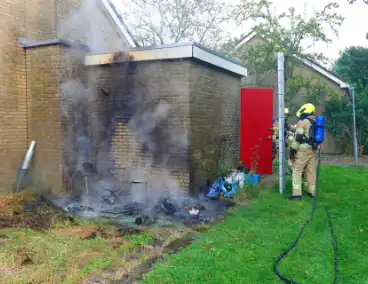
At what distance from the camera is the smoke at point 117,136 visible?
705cm

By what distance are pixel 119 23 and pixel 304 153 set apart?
7.24 m

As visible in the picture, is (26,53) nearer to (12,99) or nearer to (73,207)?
(12,99)

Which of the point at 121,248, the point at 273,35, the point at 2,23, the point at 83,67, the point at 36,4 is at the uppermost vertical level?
the point at 273,35

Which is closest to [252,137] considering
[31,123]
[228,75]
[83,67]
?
[228,75]

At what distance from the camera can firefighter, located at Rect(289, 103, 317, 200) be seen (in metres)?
7.32

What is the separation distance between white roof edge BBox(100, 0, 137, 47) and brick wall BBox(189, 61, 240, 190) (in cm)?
431

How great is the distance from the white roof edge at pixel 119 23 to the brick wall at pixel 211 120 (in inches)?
170

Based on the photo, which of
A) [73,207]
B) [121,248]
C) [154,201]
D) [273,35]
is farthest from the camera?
[273,35]

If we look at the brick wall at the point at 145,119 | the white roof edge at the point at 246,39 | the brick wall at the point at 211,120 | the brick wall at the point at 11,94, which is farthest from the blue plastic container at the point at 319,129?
the white roof edge at the point at 246,39

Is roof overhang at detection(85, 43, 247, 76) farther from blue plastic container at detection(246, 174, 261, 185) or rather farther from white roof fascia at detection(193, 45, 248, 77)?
blue plastic container at detection(246, 174, 261, 185)

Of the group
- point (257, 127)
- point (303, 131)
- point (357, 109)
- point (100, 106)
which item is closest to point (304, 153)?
point (303, 131)

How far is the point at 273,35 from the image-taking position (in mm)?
14531

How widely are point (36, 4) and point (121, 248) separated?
20.2ft

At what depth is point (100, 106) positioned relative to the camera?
764 centimetres
